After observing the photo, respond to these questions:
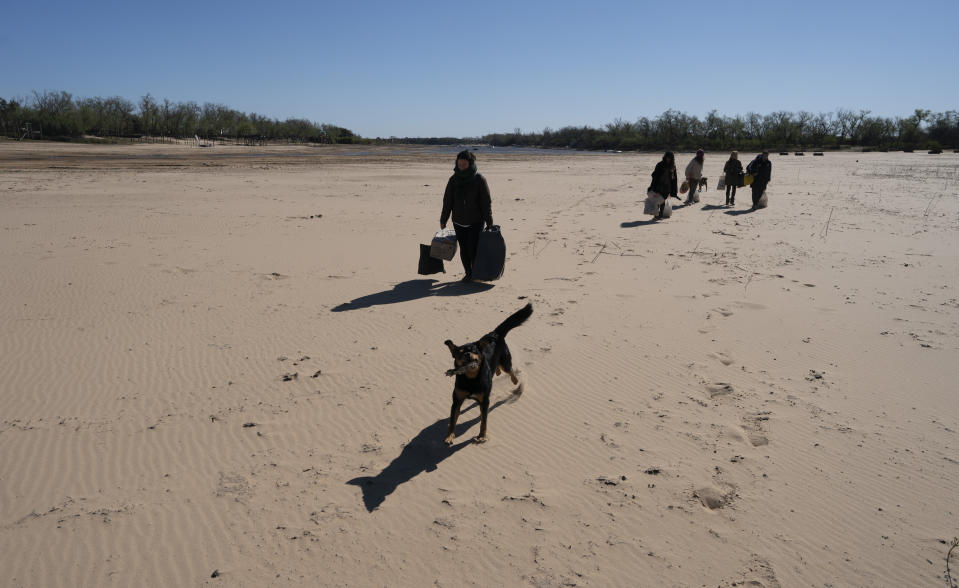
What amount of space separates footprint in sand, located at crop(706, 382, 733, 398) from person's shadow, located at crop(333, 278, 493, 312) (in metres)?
4.01

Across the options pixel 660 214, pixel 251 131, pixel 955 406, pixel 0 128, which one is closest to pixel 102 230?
pixel 660 214

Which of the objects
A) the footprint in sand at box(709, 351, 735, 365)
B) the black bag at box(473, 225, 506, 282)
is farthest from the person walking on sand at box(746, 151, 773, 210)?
the footprint in sand at box(709, 351, 735, 365)

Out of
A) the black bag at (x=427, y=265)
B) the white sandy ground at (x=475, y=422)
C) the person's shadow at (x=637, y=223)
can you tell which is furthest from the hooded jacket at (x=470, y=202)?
the person's shadow at (x=637, y=223)

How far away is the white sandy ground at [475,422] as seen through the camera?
318cm

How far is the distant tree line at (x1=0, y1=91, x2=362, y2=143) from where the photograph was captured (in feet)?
229

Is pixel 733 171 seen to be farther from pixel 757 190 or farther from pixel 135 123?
pixel 135 123

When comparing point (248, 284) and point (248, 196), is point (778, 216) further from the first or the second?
point (248, 196)

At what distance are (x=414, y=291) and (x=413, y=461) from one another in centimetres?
464

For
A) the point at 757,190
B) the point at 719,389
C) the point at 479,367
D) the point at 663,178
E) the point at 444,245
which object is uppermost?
the point at 663,178

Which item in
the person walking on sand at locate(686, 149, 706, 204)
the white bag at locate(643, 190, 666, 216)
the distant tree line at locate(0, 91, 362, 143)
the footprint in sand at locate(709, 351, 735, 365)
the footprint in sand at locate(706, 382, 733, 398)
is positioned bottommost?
the footprint in sand at locate(706, 382, 733, 398)

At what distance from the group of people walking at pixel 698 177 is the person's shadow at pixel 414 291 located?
7.79 meters

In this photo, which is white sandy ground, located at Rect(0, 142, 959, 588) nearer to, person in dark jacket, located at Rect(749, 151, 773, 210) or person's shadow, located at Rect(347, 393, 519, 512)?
person's shadow, located at Rect(347, 393, 519, 512)

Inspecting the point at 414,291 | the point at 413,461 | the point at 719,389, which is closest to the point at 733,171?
the point at 414,291

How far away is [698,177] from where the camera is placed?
1778 centimetres
